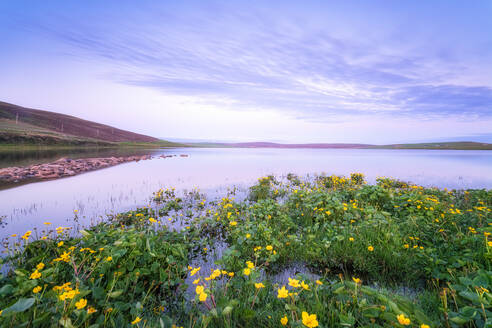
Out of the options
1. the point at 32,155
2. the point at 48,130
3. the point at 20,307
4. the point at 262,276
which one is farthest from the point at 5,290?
the point at 48,130

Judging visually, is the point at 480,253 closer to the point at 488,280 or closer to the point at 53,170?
the point at 488,280

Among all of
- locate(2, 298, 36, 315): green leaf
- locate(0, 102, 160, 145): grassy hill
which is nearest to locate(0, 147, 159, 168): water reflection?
locate(0, 102, 160, 145): grassy hill

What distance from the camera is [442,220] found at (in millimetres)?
5406

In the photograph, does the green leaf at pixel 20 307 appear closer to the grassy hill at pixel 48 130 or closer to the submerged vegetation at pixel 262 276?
the submerged vegetation at pixel 262 276

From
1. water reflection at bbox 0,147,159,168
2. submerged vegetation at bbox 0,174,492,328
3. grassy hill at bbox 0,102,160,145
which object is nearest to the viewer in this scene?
submerged vegetation at bbox 0,174,492,328

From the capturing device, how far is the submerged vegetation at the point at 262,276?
2.07 m

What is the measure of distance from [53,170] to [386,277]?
21.6m

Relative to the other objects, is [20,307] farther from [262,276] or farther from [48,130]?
[48,130]

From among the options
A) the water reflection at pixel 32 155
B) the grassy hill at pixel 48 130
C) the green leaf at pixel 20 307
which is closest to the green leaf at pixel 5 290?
the green leaf at pixel 20 307

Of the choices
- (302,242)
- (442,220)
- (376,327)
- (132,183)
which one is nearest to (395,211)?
(442,220)

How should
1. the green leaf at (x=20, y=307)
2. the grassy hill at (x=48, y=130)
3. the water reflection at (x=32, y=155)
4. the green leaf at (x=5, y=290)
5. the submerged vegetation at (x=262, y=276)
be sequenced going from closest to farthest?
the green leaf at (x=20, y=307) → the submerged vegetation at (x=262, y=276) → the green leaf at (x=5, y=290) → the water reflection at (x=32, y=155) → the grassy hill at (x=48, y=130)

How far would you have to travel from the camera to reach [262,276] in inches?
153

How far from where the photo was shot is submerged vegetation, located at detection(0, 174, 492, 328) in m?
2.07

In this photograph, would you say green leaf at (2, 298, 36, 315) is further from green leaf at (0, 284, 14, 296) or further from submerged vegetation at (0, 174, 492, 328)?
green leaf at (0, 284, 14, 296)
